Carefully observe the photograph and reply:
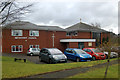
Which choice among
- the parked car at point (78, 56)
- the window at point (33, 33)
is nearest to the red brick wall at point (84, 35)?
the window at point (33, 33)

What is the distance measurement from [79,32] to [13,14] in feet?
72.1

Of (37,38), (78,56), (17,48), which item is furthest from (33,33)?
(78,56)

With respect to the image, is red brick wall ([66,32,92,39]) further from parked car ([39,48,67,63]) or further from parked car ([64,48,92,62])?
parked car ([39,48,67,63])

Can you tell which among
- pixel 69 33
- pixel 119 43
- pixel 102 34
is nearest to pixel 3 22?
pixel 119 43

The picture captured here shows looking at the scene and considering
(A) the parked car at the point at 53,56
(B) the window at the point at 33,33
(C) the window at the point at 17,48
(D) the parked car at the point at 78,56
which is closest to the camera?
(A) the parked car at the point at 53,56

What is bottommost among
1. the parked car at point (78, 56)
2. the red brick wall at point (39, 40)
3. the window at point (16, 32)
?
the parked car at point (78, 56)

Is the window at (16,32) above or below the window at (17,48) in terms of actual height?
above

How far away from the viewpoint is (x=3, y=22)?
1166 cm

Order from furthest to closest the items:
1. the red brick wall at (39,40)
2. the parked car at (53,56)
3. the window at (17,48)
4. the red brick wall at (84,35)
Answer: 1. the red brick wall at (84,35)
2. the window at (17,48)
3. the red brick wall at (39,40)
4. the parked car at (53,56)

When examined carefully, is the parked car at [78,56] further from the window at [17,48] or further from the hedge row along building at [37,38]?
the window at [17,48]

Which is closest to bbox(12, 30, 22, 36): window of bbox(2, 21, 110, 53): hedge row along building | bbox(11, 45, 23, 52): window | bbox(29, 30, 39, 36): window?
bbox(2, 21, 110, 53): hedge row along building

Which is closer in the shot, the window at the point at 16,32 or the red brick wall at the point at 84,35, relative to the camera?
the window at the point at 16,32

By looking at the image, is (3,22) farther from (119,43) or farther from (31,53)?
(31,53)

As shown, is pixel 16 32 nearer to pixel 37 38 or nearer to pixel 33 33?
pixel 33 33
